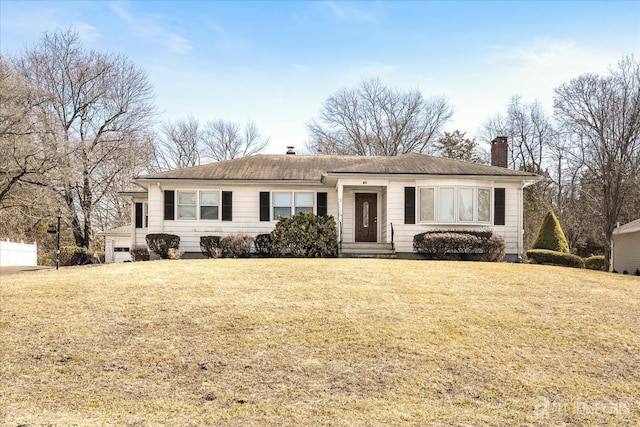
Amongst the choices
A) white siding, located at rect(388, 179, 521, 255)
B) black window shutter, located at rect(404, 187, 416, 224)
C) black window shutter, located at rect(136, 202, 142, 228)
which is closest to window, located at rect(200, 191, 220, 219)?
black window shutter, located at rect(136, 202, 142, 228)

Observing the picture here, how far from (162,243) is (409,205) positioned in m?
9.45

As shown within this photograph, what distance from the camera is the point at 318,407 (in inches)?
275

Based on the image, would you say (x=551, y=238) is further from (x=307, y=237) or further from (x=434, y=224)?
(x=307, y=237)

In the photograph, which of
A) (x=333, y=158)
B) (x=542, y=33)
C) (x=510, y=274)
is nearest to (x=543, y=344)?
(x=510, y=274)

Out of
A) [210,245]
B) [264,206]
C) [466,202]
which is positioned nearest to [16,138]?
[210,245]

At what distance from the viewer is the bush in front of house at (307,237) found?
65.6 feet

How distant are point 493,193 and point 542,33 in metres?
6.22

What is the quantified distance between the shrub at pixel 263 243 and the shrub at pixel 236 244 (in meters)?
0.29

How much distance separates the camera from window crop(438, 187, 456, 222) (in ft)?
68.9

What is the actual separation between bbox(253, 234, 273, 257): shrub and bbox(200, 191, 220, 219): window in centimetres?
235

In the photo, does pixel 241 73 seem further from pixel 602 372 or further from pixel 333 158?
pixel 602 372

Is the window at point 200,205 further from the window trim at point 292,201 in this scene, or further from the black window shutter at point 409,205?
the black window shutter at point 409,205

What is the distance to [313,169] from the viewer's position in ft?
80.3

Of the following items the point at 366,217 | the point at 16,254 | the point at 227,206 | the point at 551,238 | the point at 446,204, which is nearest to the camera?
the point at 446,204
